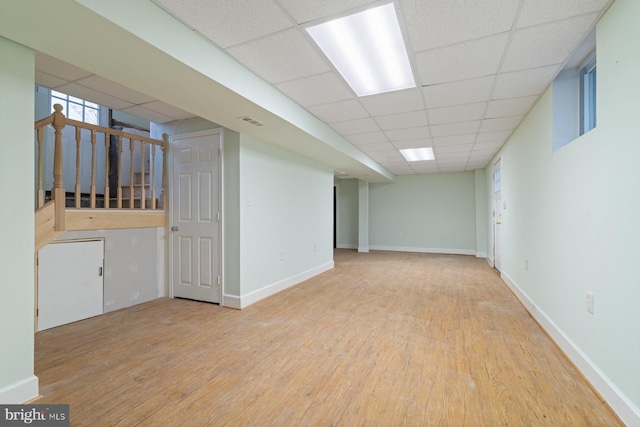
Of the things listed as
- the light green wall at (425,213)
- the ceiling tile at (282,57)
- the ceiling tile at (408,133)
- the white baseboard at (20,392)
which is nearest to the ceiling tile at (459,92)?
the ceiling tile at (408,133)

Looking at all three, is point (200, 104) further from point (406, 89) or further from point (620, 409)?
point (620, 409)

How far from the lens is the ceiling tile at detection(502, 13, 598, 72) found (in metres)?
1.86

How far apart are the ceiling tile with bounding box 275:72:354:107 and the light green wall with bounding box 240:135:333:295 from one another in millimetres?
990

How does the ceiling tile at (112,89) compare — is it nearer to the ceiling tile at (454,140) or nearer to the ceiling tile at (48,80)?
the ceiling tile at (48,80)

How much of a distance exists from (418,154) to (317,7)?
4.67 meters

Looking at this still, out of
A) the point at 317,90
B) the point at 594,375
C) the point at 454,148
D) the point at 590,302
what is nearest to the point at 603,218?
the point at 590,302

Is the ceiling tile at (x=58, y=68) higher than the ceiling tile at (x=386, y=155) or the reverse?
higher

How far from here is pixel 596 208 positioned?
1897mm

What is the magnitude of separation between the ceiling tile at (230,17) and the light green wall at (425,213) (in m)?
7.55

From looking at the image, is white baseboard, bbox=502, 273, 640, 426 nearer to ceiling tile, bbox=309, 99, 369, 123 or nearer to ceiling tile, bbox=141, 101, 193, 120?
ceiling tile, bbox=309, 99, 369, 123

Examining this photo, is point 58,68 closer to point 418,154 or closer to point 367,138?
point 367,138

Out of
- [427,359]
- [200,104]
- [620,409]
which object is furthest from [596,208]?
[200,104]

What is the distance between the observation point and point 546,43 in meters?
2.05

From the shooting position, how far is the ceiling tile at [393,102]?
2.96m
